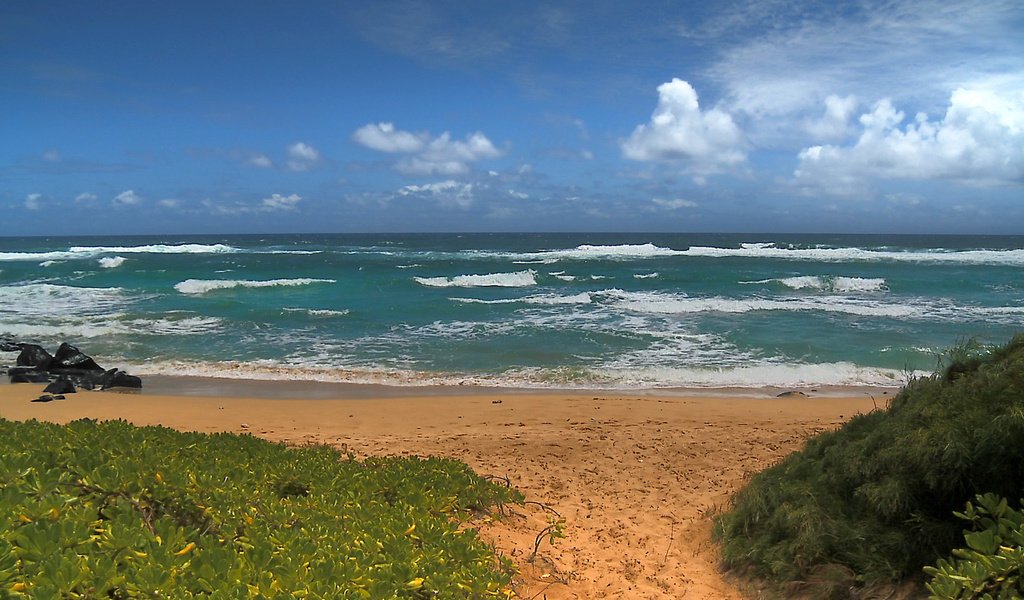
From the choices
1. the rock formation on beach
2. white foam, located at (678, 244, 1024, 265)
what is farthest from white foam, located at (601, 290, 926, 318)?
white foam, located at (678, 244, 1024, 265)

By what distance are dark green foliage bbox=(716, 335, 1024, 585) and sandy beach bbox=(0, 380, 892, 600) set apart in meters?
0.39

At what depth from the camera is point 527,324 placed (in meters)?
17.6

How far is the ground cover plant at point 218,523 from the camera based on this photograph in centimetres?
192

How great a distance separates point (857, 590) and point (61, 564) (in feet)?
11.0

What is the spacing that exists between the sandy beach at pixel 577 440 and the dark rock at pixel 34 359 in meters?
1.26

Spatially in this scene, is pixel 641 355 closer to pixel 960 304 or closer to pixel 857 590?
pixel 857 590

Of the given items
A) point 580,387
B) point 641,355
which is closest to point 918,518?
point 580,387

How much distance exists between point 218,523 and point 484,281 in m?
29.5

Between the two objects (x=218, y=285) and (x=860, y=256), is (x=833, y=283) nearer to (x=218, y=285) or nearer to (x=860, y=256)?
(x=860, y=256)

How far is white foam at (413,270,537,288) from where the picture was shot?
1189 inches

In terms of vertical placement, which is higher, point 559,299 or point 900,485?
point 900,485

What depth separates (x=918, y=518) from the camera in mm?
3121

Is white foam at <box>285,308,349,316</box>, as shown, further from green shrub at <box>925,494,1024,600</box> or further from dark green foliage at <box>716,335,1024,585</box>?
green shrub at <box>925,494,1024,600</box>

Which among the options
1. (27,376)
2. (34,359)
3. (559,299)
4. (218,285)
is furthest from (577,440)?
(218,285)
